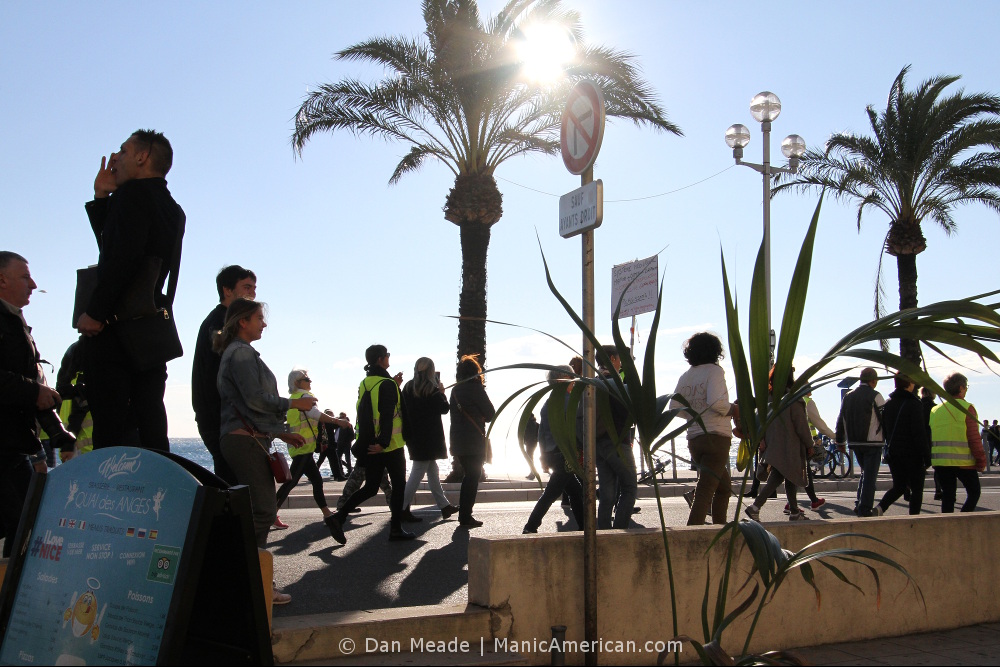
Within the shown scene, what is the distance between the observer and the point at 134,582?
2799 millimetres

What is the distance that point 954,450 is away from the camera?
9531 mm

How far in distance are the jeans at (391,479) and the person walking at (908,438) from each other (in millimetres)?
5304

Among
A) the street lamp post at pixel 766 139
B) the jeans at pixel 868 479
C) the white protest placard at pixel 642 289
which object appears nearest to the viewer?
the jeans at pixel 868 479

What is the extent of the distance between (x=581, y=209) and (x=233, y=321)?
2.04 metres

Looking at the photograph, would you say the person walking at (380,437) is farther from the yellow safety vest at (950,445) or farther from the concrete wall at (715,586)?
the yellow safety vest at (950,445)

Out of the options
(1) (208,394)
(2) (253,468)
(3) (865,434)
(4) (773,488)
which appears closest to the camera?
(2) (253,468)

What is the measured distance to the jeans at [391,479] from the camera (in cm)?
810

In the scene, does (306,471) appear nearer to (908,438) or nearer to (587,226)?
(587,226)

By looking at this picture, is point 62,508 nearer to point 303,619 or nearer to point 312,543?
point 303,619

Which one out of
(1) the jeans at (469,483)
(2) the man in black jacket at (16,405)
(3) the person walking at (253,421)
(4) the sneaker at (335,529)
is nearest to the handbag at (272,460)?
(3) the person walking at (253,421)

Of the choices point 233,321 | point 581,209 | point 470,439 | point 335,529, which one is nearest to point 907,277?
point 470,439

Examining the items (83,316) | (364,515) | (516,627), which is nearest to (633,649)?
(516,627)

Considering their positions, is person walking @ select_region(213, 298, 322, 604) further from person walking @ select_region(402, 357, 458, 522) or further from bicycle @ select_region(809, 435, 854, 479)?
bicycle @ select_region(809, 435, 854, 479)

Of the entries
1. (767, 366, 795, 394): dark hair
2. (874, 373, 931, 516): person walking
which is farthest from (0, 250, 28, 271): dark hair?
(874, 373, 931, 516): person walking
